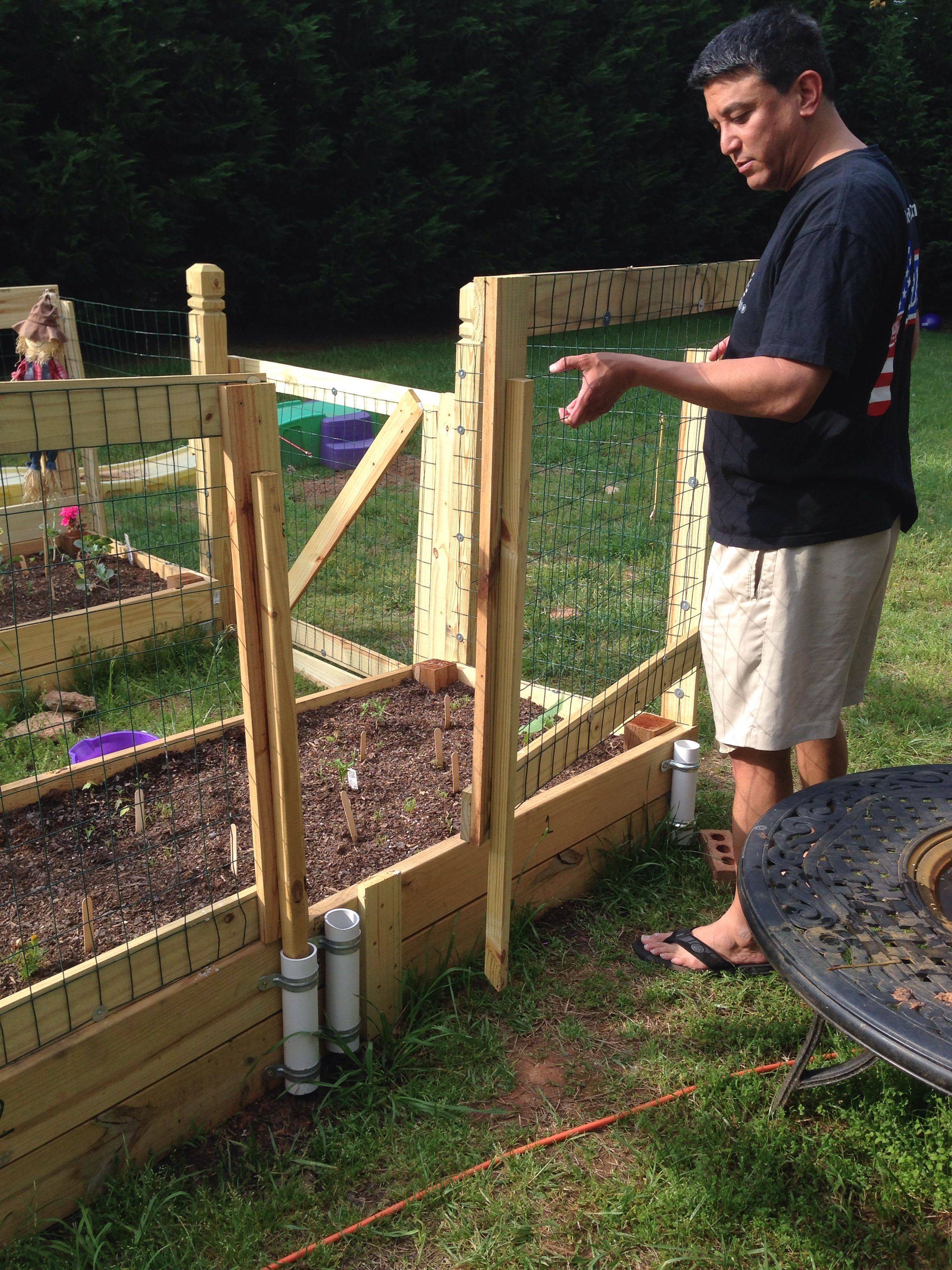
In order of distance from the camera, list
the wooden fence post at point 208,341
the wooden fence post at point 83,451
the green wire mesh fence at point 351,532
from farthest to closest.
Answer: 1. the wooden fence post at point 83,451
2. the green wire mesh fence at point 351,532
3. the wooden fence post at point 208,341

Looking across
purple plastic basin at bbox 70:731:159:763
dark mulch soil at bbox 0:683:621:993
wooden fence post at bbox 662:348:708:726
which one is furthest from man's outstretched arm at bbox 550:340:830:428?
purple plastic basin at bbox 70:731:159:763

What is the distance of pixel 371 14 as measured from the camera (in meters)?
12.4

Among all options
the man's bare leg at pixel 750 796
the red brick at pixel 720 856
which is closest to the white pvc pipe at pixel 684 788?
the red brick at pixel 720 856

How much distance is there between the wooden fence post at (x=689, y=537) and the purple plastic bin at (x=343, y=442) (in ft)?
13.1

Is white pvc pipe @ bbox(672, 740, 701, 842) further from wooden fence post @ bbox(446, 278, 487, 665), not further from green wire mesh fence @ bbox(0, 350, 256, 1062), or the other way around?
green wire mesh fence @ bbox(0, 350, 256, 1062)

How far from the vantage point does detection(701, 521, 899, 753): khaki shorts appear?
7.75 ft

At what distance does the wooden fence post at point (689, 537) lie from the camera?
10.4ft

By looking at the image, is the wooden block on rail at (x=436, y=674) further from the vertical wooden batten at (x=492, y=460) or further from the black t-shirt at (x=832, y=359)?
the black t-shirt at (x=832, y=359)

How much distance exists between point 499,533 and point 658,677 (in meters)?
1.17

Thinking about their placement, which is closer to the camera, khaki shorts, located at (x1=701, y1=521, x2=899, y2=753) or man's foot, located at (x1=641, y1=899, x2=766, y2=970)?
khaki shorts, located at (x1=701, y1=521, x2=899, y2=753)

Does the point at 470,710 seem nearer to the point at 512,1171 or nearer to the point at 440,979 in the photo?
the point at 440,979

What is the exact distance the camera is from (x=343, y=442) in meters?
7.07

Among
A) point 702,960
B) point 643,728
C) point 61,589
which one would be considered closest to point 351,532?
point 61,589

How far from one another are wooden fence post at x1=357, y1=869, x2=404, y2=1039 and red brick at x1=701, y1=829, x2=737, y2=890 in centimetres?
109
